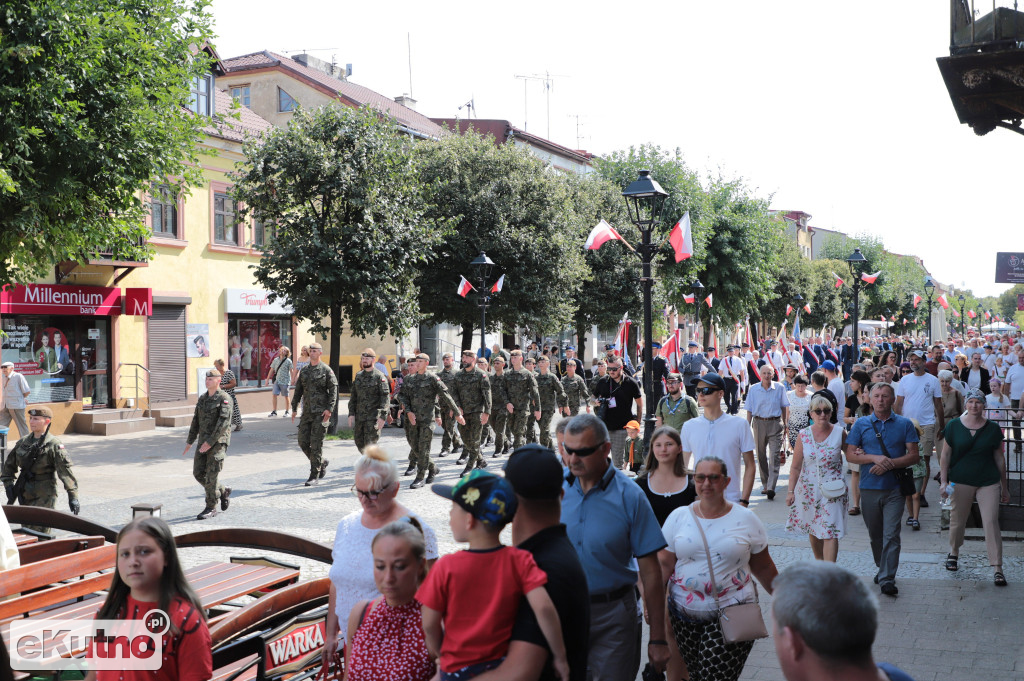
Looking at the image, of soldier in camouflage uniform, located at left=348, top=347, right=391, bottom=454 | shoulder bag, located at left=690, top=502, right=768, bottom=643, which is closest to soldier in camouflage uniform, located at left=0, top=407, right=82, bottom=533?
soldier in camouflage uniform, located at left=348, top=347, right=391, bottom=454

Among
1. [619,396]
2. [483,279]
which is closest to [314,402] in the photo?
[619,396]

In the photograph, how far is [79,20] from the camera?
12.6m

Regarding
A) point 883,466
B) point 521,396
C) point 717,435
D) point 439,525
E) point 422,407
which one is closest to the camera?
point 717,435

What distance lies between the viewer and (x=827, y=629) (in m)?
2.23

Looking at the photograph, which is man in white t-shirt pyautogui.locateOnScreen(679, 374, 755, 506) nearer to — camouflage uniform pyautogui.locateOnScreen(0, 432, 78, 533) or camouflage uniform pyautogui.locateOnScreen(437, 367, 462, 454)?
camouflage uniform pyautogui.locateOnScreen(0, 432, 78, 533)

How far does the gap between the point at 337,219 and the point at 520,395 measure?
7.23 metres

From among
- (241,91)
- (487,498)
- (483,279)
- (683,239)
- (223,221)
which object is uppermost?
(241,91)

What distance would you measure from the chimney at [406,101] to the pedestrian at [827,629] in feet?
150

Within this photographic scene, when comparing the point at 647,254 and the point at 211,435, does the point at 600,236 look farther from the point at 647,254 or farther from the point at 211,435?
the point at 211,435

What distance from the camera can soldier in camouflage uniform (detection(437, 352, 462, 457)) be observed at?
15.2 meters

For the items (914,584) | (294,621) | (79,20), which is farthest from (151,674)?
(79,20)

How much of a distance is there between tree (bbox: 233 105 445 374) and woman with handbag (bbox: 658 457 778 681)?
15.4 m

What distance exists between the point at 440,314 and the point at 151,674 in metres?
23.7

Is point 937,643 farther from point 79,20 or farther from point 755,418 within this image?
point 79,20
